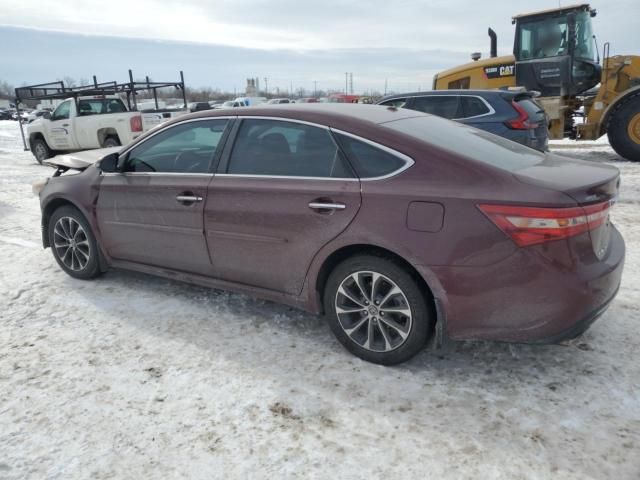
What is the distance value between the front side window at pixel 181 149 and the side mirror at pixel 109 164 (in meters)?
0.11

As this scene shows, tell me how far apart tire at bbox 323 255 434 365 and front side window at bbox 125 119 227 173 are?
1399mm

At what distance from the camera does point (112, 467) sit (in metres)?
2.34

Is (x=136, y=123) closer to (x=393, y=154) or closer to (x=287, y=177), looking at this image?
(x=287, y=177)

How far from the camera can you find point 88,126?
1329 cm

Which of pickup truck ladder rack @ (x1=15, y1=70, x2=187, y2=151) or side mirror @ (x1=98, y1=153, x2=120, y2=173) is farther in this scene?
pickup truck ladder rack @ (x1=15, y1=70, x2=187, y2=151)

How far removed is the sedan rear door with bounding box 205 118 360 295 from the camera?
3102 millimetres

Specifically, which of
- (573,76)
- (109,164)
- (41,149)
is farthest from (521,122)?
(41,149)

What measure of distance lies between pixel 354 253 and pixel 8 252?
14.6 feet

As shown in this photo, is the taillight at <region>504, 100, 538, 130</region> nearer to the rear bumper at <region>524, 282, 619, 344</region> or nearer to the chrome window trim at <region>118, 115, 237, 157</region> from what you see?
the chrome window trim at <region>118, 115, 237, 157</region>

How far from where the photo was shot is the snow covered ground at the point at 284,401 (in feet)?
7.64

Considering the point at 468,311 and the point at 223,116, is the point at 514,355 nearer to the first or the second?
the point at 468,311

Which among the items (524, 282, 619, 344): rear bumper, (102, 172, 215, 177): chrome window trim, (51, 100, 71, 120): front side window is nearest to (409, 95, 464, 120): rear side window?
(102, 172, 215, 177): chrome window trim

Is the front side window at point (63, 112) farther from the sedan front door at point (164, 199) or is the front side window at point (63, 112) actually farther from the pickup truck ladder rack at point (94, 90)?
the sedan front door at point (164, 199)

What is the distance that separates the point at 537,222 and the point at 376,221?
0.84 m
